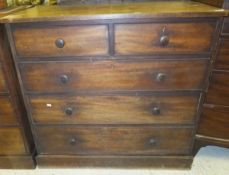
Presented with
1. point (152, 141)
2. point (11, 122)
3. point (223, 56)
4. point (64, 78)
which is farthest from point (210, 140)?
point (11, 122)

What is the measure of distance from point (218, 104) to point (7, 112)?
1.23 m

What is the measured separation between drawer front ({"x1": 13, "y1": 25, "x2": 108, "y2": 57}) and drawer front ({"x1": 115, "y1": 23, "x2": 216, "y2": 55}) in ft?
0.30

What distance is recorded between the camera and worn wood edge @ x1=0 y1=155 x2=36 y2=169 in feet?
4.71

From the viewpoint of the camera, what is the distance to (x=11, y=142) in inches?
54.2

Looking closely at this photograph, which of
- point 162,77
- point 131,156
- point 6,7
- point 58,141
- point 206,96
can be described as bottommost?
point 131,156

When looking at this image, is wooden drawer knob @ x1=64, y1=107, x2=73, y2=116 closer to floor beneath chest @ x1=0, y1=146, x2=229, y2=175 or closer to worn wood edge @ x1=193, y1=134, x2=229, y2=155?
floor beneath chest @ x1=0, y1=146, x2=229, y2=175

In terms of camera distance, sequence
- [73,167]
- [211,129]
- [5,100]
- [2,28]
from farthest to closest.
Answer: [73,167] < [211,129] < [5,100] < [2,28]

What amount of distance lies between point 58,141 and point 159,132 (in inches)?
24.9

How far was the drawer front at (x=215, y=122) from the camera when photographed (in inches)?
51.2

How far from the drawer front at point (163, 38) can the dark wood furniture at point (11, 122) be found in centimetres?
59

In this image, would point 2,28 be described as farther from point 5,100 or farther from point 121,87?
point 121,87

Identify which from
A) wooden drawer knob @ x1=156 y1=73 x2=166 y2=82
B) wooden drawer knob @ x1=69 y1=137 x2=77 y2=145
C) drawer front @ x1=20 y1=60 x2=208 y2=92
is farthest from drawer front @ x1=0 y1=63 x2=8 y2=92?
wooden drawer knob @ x1=156 y1=73 x2=166 y2=82

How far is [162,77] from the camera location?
1.13 metres

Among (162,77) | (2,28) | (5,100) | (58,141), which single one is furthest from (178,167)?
(2,28)
